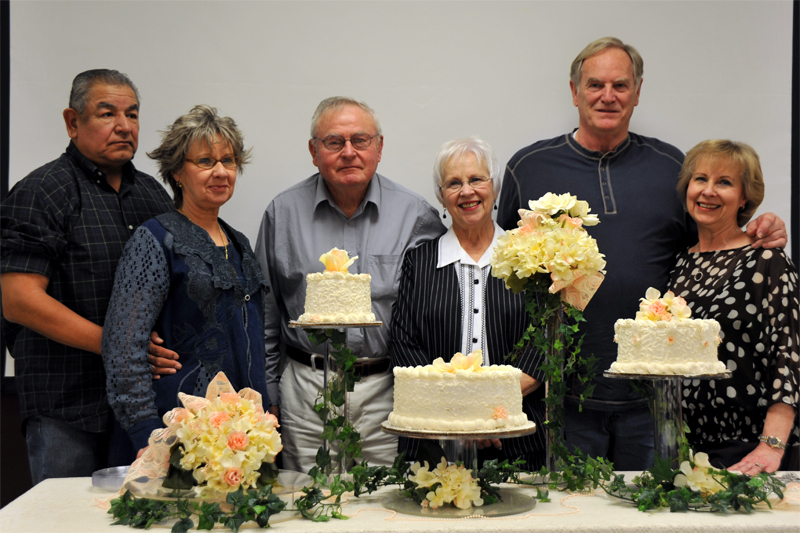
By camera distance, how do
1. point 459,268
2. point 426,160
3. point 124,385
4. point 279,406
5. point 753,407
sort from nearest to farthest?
point 124,385, point 753,407, point 459,268, point 279,406, point 426,160

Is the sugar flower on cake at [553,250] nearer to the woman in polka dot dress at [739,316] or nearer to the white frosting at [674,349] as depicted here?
the white frosting at [674,349]

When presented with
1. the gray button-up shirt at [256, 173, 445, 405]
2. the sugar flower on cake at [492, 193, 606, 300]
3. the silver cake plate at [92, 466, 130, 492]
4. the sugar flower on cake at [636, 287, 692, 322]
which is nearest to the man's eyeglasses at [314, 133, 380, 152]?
the gray button-up shirt at [256, 173, 445, 405]

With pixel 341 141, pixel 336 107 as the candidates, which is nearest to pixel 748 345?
pixel 341 141

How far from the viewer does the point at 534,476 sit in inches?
107

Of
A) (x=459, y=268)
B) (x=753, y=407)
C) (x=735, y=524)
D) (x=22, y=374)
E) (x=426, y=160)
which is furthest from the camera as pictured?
(x=426, y=160)

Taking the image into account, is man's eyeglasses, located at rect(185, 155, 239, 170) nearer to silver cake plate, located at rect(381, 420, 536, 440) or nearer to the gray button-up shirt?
the gray button-up shirt

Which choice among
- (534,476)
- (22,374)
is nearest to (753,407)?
(534,476)

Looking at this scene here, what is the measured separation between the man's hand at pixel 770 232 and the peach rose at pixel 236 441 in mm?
2258

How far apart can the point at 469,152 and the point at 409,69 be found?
3.44 feet

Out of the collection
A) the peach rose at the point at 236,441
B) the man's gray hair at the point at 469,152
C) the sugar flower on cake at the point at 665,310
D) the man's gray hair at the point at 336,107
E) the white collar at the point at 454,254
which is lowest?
the peach rose at the point at 236,441

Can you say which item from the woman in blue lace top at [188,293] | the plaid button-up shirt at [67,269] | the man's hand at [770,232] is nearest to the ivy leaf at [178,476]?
the woman in blue lace top at [188,293]

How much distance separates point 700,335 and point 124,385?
205cm

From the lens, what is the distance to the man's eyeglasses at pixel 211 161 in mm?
2959

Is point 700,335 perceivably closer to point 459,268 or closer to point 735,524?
point 735,524
